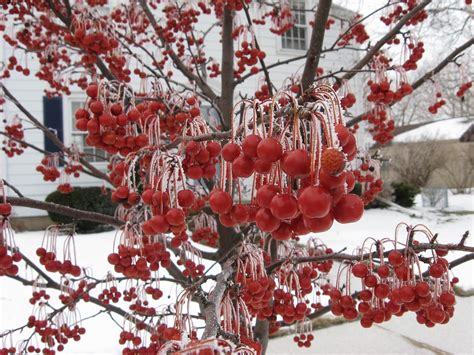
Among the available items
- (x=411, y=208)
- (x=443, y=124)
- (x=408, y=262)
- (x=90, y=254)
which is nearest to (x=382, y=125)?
(x=408, y=262)

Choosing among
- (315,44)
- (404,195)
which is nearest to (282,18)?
(315,44)

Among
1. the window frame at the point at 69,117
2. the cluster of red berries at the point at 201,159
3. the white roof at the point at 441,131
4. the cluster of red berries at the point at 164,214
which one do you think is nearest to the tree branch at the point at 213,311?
the cluster of red berries at the point at 164,214

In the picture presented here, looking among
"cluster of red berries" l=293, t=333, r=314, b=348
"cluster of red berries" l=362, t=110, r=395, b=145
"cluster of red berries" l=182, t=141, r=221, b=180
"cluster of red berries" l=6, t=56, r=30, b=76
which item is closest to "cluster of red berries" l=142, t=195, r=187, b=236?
"cluster of red berries" l=182, t=141, r=221, b=180

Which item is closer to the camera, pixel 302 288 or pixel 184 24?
pixel 302 288

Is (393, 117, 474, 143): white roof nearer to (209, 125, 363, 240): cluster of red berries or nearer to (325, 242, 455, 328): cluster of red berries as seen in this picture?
(325, 242, 455, 328): cluster of red berries

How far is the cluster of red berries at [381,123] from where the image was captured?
4.19 meters

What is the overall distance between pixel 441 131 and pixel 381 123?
20217mm

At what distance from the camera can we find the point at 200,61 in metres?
4.73

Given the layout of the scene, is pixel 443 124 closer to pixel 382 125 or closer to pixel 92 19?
pixel 382 125

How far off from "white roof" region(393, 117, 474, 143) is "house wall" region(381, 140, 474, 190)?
710 millimetres

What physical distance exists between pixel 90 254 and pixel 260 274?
7367 mm

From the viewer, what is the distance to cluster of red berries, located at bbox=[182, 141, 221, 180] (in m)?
1.39

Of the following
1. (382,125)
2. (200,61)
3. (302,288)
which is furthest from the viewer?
(200,61)

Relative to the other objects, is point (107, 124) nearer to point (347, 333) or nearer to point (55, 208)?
point (55, 208)
